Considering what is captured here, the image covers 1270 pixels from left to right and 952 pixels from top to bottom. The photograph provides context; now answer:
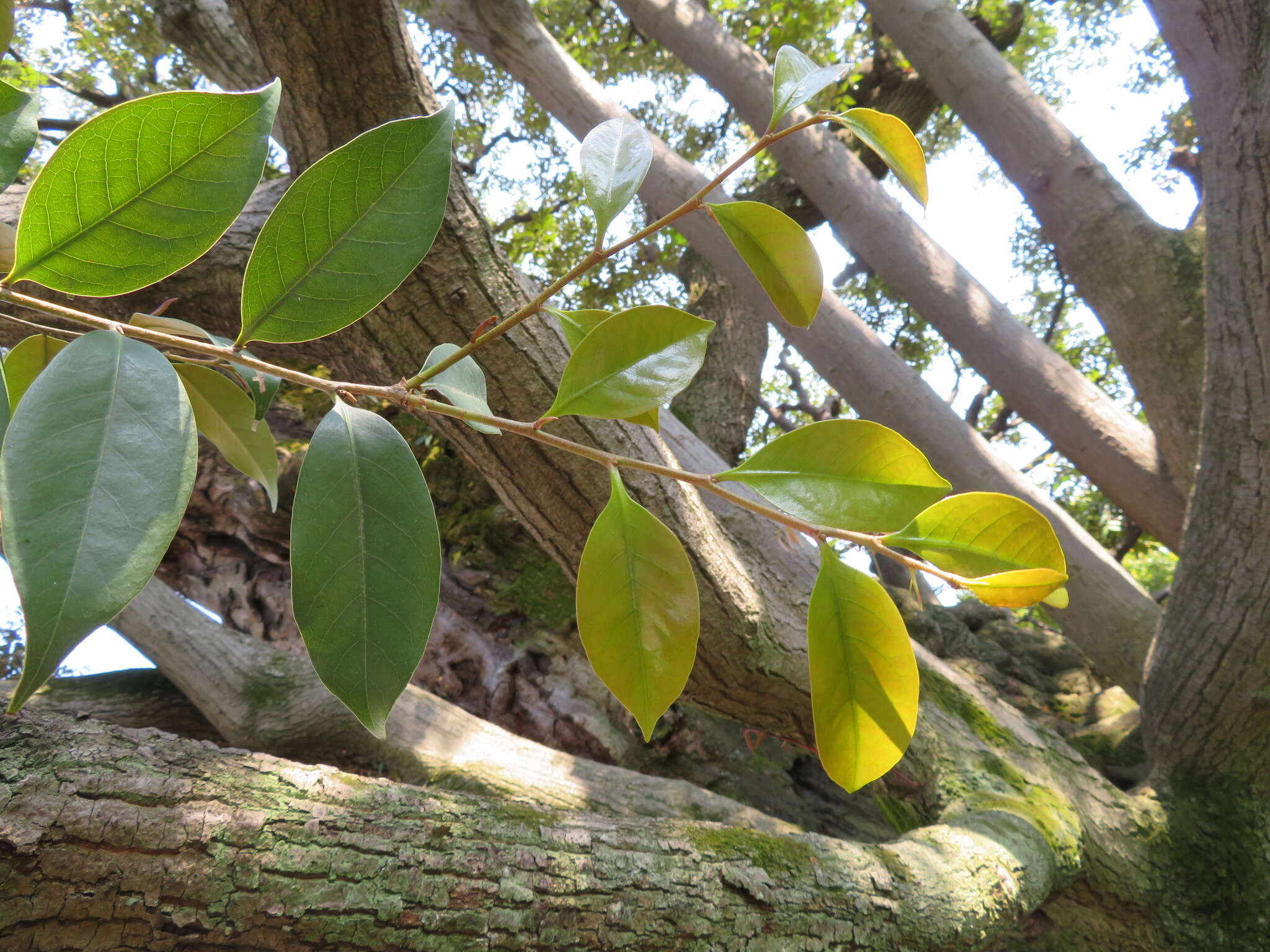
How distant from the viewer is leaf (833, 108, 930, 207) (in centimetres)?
41

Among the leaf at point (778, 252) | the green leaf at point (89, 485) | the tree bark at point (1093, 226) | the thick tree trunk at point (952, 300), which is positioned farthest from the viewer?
the thick tree trunk at point (952, 300)

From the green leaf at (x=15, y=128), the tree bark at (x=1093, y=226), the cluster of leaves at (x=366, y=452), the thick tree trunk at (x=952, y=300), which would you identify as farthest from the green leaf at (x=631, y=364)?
the tree bark at (x=1093, y=226)

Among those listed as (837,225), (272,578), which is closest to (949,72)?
(837,225)

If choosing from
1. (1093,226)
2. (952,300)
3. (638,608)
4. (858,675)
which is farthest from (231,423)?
(1093,226)

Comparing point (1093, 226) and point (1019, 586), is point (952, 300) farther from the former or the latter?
point (1019, 586)

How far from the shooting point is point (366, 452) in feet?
1.10

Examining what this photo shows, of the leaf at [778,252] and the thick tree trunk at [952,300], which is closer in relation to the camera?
the leaf at [778,252]

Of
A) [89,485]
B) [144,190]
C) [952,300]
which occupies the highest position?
[144,190]

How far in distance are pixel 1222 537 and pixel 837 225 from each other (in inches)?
47.7

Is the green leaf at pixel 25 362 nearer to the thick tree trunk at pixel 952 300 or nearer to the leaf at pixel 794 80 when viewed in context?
the leaf at pixel 794 80

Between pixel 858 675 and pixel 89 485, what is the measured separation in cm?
34

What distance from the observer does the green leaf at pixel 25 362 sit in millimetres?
398

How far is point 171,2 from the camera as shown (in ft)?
5.26

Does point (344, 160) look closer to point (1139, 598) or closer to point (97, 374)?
point (97, 374)
